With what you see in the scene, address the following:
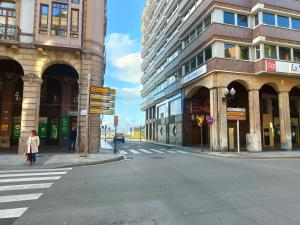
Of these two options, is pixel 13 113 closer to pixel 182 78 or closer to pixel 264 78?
pixel 182 78

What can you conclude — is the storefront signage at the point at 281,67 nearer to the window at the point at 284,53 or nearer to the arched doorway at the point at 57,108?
the window at the point at 284,53

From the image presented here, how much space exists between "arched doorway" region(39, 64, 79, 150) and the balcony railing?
280 inches

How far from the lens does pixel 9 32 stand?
1783 cm

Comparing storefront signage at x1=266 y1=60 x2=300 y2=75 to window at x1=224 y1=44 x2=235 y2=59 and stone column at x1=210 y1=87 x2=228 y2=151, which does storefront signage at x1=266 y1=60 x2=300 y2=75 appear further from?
stone column at x1=210 y1=87 x2=228 y2=151

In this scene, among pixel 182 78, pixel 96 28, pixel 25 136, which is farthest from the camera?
A: pixel 182 78

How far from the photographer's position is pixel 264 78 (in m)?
24.4

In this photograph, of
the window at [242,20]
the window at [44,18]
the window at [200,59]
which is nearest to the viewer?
the window at [44,18]

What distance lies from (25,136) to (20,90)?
30.6ft

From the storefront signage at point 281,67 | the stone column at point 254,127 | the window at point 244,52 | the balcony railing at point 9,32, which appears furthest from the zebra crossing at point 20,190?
the storefront signage at point 281,67

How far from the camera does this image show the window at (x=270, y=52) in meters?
23.7

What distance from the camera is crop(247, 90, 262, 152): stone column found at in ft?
75.1

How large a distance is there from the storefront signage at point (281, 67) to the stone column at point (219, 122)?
4.86m

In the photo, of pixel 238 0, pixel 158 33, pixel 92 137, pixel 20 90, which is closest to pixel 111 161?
pixel 92 137

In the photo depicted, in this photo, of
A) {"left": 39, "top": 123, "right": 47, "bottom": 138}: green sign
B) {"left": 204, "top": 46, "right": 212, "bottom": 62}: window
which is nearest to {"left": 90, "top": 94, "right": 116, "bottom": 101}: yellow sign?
{"left": 39, "top": 123, "right": 47, "bottom": 138}: green sign
